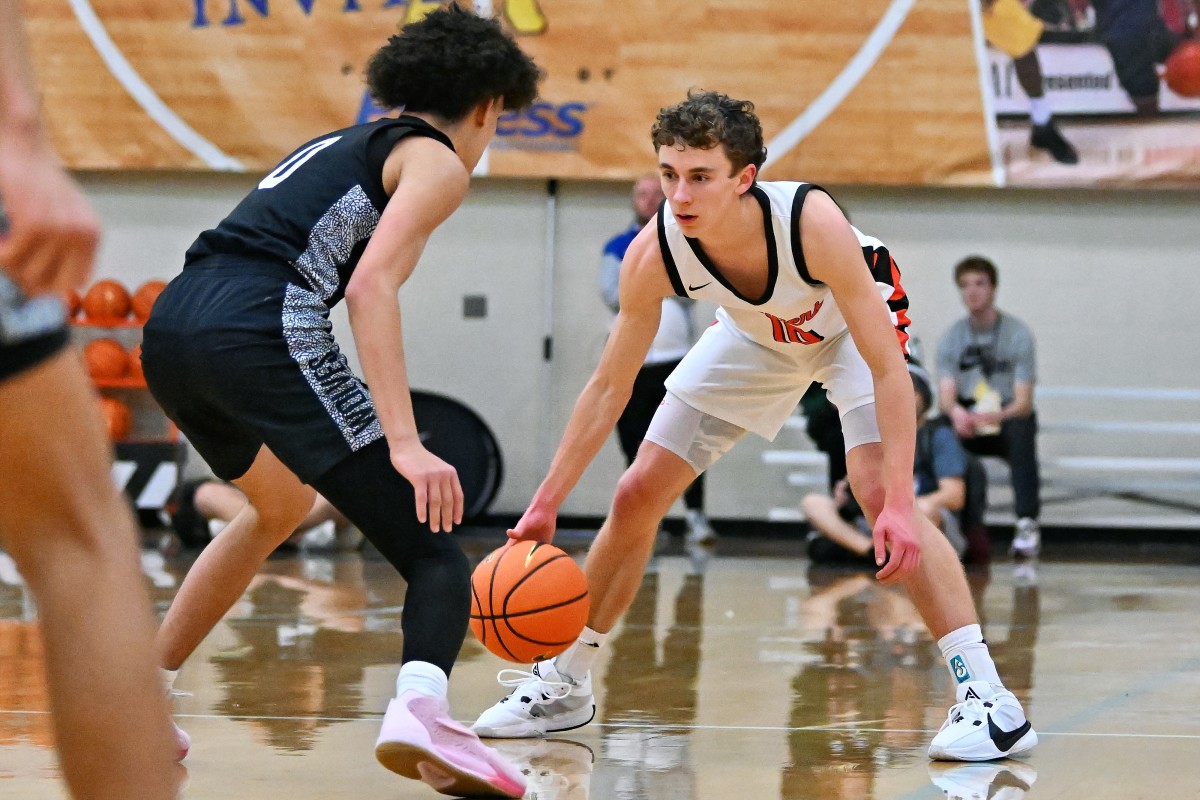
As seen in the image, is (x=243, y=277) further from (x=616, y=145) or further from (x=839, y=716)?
(x=616, y=145)

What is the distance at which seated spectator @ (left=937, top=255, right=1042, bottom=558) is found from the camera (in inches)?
336

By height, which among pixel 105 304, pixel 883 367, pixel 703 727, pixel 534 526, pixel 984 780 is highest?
pixel 883 367

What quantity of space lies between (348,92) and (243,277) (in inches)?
257

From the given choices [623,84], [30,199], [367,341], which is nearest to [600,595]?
[367,341]

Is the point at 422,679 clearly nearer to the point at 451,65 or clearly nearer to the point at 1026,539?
the point at 451,65

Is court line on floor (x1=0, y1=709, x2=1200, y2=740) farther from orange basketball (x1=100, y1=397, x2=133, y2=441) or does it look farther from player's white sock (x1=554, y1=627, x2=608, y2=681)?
orange basketball (x1=100, y1=397, x2=133, y2=441)

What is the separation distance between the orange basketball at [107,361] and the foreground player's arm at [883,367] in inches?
261

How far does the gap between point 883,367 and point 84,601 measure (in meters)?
2.08

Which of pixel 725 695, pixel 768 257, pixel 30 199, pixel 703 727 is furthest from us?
pixel 725 695

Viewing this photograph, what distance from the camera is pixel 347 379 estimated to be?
9.32ft

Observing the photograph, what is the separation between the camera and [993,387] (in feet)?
28.5

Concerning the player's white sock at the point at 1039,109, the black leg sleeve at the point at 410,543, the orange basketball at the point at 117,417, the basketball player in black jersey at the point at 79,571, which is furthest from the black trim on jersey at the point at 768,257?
the orange basketball at the point at 117,417

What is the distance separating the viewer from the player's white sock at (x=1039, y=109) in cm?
884

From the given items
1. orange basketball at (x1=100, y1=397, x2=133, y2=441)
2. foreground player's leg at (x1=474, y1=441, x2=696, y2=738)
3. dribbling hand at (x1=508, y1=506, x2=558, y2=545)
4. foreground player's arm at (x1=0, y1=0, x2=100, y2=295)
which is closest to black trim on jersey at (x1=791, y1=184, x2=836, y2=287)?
foreground player's leg at (x1=474, y1=441, x2=696, y2=738)
